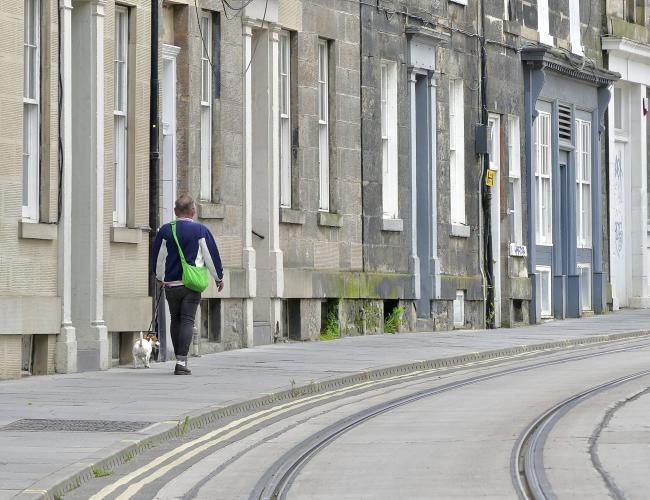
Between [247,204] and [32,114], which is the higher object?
[32,114]

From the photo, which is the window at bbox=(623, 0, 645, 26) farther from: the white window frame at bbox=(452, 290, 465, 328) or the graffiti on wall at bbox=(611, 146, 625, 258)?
the white window frame at bbox=(452, 290, 465, 328)

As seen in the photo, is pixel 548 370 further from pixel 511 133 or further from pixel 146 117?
pixel 511 133

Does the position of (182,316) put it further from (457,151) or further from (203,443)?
(457,151)

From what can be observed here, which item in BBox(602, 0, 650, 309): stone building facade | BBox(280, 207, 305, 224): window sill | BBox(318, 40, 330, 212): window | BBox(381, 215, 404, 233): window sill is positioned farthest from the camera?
BBox(602, 0, 650, 309): stone building facade

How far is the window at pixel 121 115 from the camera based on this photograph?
73.0 feet

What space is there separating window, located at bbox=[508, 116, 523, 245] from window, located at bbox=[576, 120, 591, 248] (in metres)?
3.35

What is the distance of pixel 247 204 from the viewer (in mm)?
25547

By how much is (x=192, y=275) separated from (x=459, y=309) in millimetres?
14490

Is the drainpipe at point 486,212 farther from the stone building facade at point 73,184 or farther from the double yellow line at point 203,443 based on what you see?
the double yellow line at point 203,443

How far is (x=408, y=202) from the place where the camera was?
3164 centimetres

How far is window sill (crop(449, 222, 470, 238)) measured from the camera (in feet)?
110

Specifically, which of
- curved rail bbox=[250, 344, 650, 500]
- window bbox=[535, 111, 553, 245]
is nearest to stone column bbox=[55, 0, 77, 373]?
curved rail bbox=[250, 344, 650, 500]

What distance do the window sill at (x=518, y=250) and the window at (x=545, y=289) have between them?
3.67 feet

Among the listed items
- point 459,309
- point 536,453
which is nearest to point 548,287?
point 459,309
